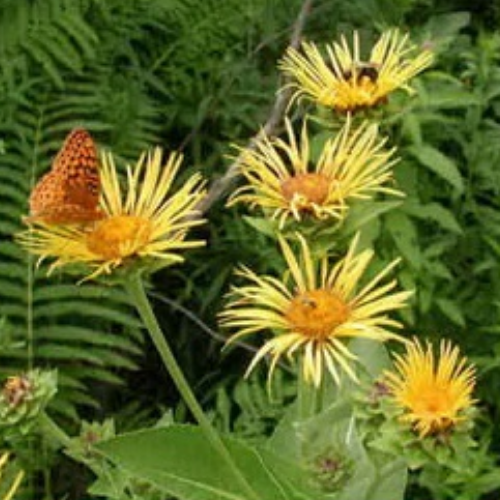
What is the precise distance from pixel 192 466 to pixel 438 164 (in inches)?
33.9

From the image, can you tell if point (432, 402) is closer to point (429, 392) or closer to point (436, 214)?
point (429, 392)

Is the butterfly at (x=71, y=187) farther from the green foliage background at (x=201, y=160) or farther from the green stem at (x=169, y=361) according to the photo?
the green foliage background at (x=201, y=160)

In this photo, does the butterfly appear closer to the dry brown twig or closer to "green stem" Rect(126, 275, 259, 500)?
"green stem" Rect(126, 275, 259, 500)

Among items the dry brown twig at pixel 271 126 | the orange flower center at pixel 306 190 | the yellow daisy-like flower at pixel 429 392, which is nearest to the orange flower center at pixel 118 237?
the orange flower center at pixel 306 190

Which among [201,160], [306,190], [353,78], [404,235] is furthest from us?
[201,160]

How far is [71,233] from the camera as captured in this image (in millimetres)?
1120

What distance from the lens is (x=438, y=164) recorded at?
1.99 metres

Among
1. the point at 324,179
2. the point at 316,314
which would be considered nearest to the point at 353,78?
the point at 324,179

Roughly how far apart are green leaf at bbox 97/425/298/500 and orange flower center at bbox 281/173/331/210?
0.22 meters

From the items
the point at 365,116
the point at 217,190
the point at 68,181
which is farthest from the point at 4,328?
the point at 68,181

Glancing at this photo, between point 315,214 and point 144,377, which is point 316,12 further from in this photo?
point 315,214

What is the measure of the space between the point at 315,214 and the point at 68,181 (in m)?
0.21

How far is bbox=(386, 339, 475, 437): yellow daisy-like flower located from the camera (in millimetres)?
1104

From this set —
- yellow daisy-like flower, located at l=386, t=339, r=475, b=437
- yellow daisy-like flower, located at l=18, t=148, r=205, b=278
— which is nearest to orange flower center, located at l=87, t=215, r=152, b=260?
yellow daisy-like flower, located at l=18, t=148, r=205, b=278
